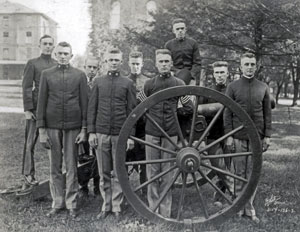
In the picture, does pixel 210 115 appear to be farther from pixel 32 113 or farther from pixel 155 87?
pixel 32 113

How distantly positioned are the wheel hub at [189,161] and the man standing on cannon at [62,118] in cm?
132

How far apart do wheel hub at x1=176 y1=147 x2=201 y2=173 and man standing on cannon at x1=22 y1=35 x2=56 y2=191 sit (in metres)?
2.34

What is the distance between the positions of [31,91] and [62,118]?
3.19 ft

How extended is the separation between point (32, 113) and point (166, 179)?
6.98 feet

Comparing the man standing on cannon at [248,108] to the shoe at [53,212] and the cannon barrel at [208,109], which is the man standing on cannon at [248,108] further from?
the shoe at [53,212]

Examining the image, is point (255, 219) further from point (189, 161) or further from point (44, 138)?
point (44, 138)

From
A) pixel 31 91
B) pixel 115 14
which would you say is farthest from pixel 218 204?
pixel 115 14

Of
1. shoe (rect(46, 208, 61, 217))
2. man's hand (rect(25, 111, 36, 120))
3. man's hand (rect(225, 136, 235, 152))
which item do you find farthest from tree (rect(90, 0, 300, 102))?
shoe (rect(46, 208, 61, 217))

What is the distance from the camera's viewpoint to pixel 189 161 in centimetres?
398

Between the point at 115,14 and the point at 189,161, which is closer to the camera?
the point at 189,161

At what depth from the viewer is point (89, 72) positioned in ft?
19.3

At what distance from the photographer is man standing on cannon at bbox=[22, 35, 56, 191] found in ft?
17.5

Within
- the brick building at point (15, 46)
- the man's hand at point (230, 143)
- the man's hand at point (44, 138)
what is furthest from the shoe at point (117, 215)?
the brick building at point (15, 46)

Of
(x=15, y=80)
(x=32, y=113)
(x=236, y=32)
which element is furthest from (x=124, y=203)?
(x=15, y=80)
